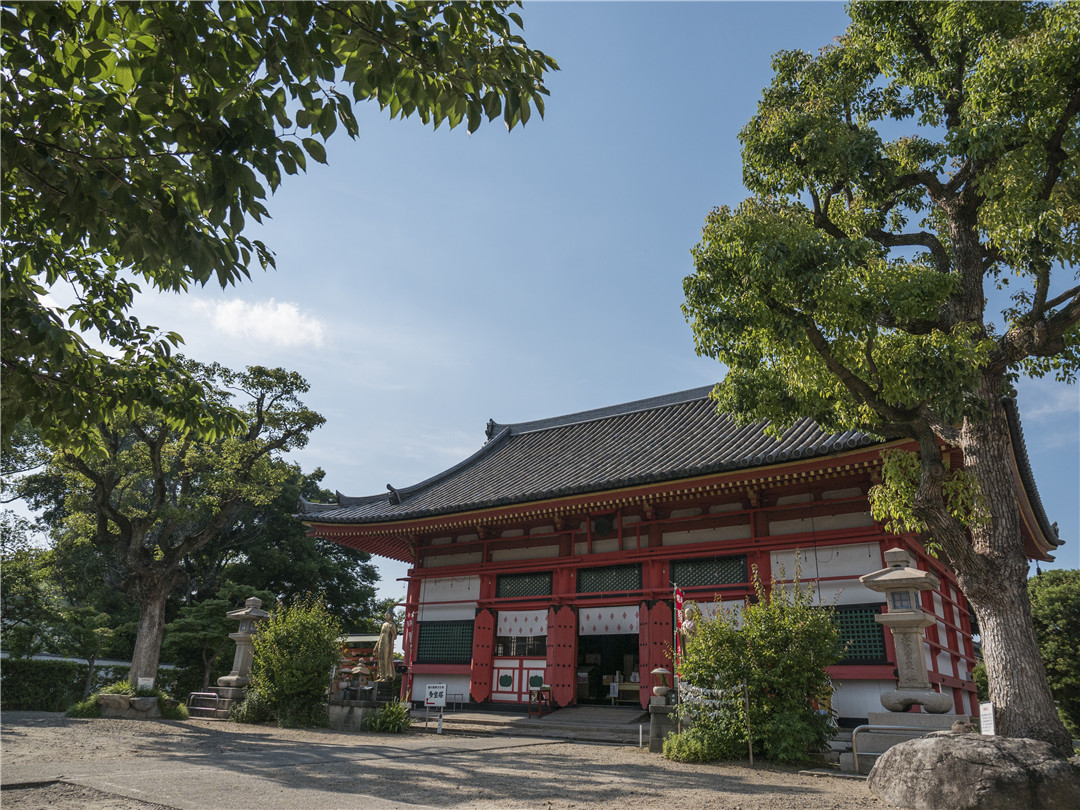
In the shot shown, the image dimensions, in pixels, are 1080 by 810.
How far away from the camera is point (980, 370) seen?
906 cm

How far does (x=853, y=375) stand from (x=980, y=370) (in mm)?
1911

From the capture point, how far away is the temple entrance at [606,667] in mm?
18391

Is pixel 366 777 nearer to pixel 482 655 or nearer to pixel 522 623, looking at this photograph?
pixel 522 623

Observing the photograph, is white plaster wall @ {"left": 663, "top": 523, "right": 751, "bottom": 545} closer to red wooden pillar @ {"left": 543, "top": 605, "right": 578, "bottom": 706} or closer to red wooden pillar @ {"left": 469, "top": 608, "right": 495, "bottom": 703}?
red wooden pillar @ {"left": 543, "top": 605, "right": 578, "bottom": 706}

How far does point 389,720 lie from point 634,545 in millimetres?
6307

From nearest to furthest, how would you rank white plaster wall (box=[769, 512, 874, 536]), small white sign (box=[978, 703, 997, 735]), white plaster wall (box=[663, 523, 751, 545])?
small white sign (box=[978, 703, 997, 735]) < white plaster wall (box=[769, 512, 874, 536]) < white plaster wall (box=[663, 523, 751, 545])

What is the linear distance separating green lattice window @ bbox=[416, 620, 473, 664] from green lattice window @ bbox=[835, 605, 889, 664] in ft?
29.0

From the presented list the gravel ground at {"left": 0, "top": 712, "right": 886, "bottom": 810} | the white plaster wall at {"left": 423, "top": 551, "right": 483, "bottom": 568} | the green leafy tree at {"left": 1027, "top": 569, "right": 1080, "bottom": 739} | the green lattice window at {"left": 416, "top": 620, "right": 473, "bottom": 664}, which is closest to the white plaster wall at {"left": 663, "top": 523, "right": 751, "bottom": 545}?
the gravel ground at {"left": 0, "top": 712, "right": 886, "bottom": 810}

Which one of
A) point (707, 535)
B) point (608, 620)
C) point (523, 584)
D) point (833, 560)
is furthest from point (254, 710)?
point (833, 560)

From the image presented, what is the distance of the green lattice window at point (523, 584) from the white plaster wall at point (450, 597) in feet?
2.37

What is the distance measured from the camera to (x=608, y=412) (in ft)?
70.2

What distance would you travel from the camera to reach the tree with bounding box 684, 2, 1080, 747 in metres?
7.97

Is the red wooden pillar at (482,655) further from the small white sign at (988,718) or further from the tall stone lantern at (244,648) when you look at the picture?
the small white sign at (988,718)

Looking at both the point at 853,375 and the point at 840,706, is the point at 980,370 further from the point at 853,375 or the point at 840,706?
the point at 840,706
